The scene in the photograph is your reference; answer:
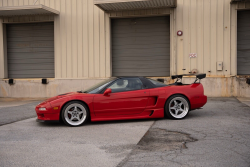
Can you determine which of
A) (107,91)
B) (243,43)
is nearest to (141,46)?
(243,43)

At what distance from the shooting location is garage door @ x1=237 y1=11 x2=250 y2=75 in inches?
489

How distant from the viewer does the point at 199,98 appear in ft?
23.0

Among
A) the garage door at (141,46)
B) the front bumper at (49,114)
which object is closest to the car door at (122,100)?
the front bumper at (49,114)

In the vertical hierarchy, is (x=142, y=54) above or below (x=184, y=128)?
above

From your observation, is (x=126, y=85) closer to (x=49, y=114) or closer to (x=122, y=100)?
(x=122, y=100)

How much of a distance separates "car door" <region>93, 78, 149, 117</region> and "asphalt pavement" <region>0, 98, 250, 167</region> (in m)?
0.29

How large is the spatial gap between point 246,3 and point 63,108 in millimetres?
9220

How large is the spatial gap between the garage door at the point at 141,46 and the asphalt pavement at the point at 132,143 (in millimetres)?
6191

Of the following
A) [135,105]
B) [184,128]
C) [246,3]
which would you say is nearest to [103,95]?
[135,105]

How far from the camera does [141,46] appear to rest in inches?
527

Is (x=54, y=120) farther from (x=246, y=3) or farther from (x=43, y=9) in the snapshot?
(x=246, y=3)

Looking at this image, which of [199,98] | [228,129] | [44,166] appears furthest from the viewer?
[199,98]

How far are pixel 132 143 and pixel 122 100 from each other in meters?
1.88

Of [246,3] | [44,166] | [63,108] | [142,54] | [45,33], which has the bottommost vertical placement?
[44,166]
